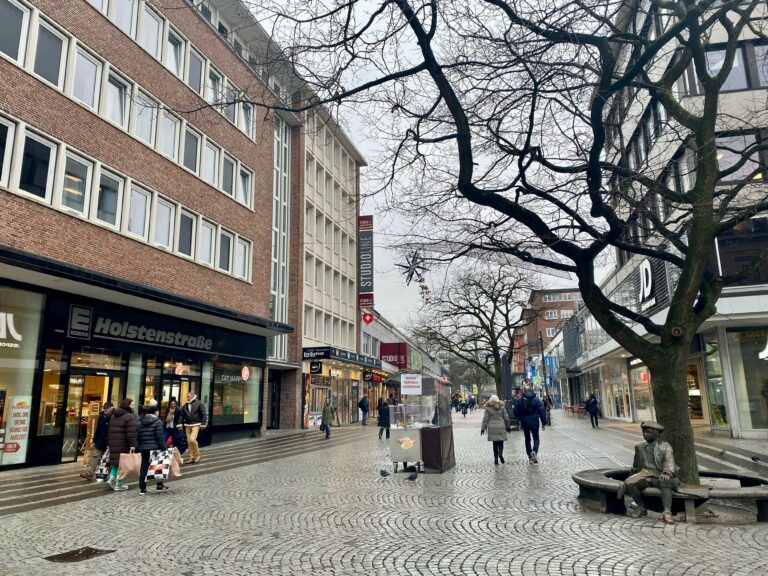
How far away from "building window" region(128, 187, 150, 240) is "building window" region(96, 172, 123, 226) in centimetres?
53

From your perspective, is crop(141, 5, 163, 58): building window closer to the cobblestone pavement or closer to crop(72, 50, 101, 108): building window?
crop(72, 50, 101, 108): building window

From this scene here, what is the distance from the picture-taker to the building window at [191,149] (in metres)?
19.5

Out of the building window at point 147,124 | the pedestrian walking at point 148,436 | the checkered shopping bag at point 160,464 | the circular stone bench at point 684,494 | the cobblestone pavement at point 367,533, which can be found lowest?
the cobblestone pavement at point 367,533

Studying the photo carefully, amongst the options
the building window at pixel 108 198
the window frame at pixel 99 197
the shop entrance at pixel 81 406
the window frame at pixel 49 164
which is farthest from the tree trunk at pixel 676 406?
the building window at pixel 108 198

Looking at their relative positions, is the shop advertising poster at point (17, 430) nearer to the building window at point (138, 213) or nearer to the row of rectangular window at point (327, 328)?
the building window at point (138, 213)

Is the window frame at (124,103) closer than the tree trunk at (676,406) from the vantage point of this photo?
No

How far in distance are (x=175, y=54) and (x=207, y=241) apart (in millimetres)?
6501

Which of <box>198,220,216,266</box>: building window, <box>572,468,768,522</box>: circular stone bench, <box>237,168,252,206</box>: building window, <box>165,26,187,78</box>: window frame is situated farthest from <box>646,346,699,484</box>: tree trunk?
<box>237,168,252,206</box>: building window

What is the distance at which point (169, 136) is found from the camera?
61.2 feet

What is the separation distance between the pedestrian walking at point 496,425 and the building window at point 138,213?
11.2 metres

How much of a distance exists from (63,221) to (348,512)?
1053 centimetres

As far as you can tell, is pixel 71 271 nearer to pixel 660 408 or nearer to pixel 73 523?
pixel 73 523

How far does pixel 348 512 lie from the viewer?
8.06 m

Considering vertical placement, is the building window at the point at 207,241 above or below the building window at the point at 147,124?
below
